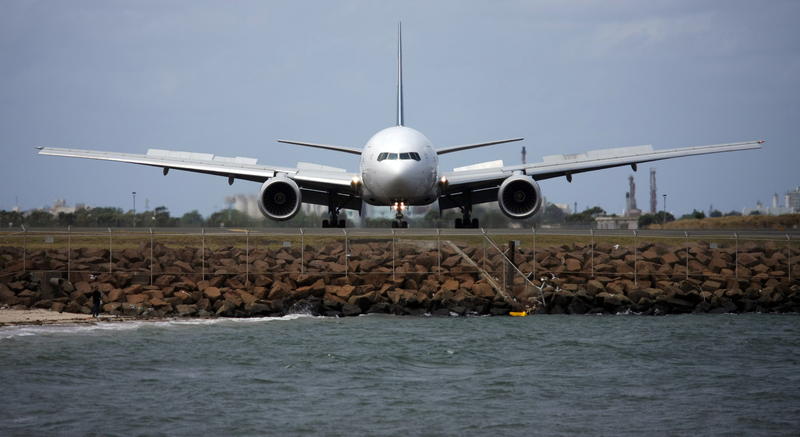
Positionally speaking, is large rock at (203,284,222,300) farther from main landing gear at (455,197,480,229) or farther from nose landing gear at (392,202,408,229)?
main landing gear at (455,197,480,229)

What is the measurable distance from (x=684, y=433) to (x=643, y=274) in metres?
20.2

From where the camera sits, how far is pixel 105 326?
28.4 metres

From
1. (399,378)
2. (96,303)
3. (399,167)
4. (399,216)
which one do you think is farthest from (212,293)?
(399,378)

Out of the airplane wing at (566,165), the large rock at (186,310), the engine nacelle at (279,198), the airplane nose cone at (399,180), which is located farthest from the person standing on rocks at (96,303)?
the airplane wing at (566,165)

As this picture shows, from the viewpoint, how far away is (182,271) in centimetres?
3519

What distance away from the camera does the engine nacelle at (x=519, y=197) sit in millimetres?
40219

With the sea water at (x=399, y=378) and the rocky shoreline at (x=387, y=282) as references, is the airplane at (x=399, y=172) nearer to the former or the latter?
the rocky shoreline at (x=387, y=282)

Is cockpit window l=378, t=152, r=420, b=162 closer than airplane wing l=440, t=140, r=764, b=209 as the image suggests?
Yes

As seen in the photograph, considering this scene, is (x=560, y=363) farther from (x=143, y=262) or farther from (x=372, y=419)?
(x=143, y=262)

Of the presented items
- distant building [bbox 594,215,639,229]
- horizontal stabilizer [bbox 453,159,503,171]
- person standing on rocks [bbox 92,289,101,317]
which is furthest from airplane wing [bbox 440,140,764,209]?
distant building [bbox 594,215,639,229]

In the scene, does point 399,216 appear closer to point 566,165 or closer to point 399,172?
point 399,172

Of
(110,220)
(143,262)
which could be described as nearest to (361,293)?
(143,262)

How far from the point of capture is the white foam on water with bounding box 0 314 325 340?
27.1m

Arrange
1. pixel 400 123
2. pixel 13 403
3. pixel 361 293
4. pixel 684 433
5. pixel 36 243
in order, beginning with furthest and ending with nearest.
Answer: pixel 400 123, pixel 36 243, pixel 361 293, pixel 13 403, pixel 684 433
